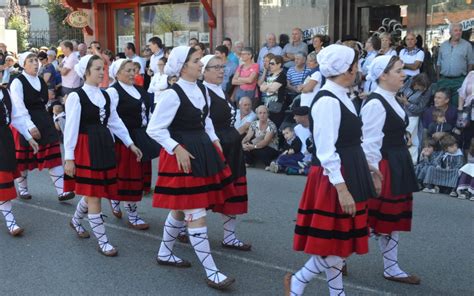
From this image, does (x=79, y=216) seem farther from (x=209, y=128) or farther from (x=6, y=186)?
(x=209, y=128)

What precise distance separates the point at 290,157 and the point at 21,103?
14.2 ft

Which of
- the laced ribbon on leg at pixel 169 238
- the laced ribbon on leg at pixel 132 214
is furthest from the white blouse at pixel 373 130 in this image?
the laced ribbon on leg at pixel 132 214

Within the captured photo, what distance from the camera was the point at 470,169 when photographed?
7.64 m

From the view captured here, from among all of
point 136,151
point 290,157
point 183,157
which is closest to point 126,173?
point 136,151

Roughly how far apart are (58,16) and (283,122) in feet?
86.8

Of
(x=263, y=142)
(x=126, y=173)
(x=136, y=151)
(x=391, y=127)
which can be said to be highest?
(x=391, y=127)

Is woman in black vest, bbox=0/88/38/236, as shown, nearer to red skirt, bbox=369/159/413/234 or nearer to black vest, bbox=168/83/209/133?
black vest, bbox=168/83/209/133

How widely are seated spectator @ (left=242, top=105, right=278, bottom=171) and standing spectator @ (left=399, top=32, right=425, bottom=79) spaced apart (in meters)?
2.30

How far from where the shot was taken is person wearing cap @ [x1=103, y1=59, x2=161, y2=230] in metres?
5.91

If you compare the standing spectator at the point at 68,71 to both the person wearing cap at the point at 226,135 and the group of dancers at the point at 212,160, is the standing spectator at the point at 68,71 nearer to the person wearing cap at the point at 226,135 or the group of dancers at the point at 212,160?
the group of dancers at the point at 212,160

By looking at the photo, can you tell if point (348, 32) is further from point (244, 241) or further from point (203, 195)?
point (203, 195)

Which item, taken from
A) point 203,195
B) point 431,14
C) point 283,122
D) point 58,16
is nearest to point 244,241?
point 203,195

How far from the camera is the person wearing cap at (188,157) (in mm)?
4465

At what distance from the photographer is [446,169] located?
7883mm
